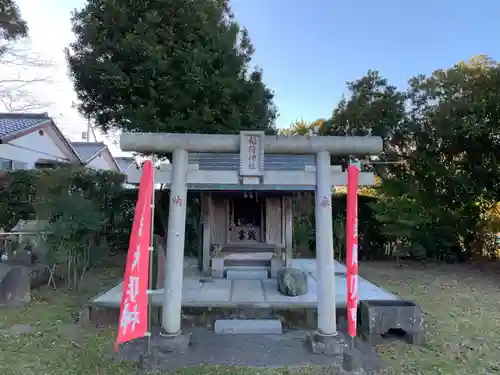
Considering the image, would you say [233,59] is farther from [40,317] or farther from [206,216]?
[40,317]

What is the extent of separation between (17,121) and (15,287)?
1191 centimetres

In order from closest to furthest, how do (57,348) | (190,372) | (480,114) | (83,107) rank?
(190,372) < (57,348) < (480,114) < (83,107)

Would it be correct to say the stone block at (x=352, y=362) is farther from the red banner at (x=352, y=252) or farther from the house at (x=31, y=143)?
the house at (x=31, y=143)

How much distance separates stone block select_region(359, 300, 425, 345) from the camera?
451 cm

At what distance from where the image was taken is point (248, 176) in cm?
443

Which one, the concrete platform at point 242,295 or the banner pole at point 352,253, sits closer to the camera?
the banner pole at point 352,253

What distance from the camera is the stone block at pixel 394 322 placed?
4508 millimetres

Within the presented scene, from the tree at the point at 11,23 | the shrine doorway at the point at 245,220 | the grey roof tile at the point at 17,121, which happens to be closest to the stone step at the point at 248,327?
the shrine doorway at the point at 245,220

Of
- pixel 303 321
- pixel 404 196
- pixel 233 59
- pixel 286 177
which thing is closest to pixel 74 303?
pixel 303 321

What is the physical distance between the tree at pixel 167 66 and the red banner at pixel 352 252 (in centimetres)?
483

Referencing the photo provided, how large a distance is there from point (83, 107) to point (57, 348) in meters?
7.27

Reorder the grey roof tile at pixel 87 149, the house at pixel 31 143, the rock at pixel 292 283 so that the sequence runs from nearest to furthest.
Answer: the rock at pixel 292 283 < the house at pixel 31 143 < the grey roof tile at pixel 87 149

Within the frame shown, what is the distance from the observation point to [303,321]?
5277mm

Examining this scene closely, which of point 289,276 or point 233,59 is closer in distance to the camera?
point 289,276
